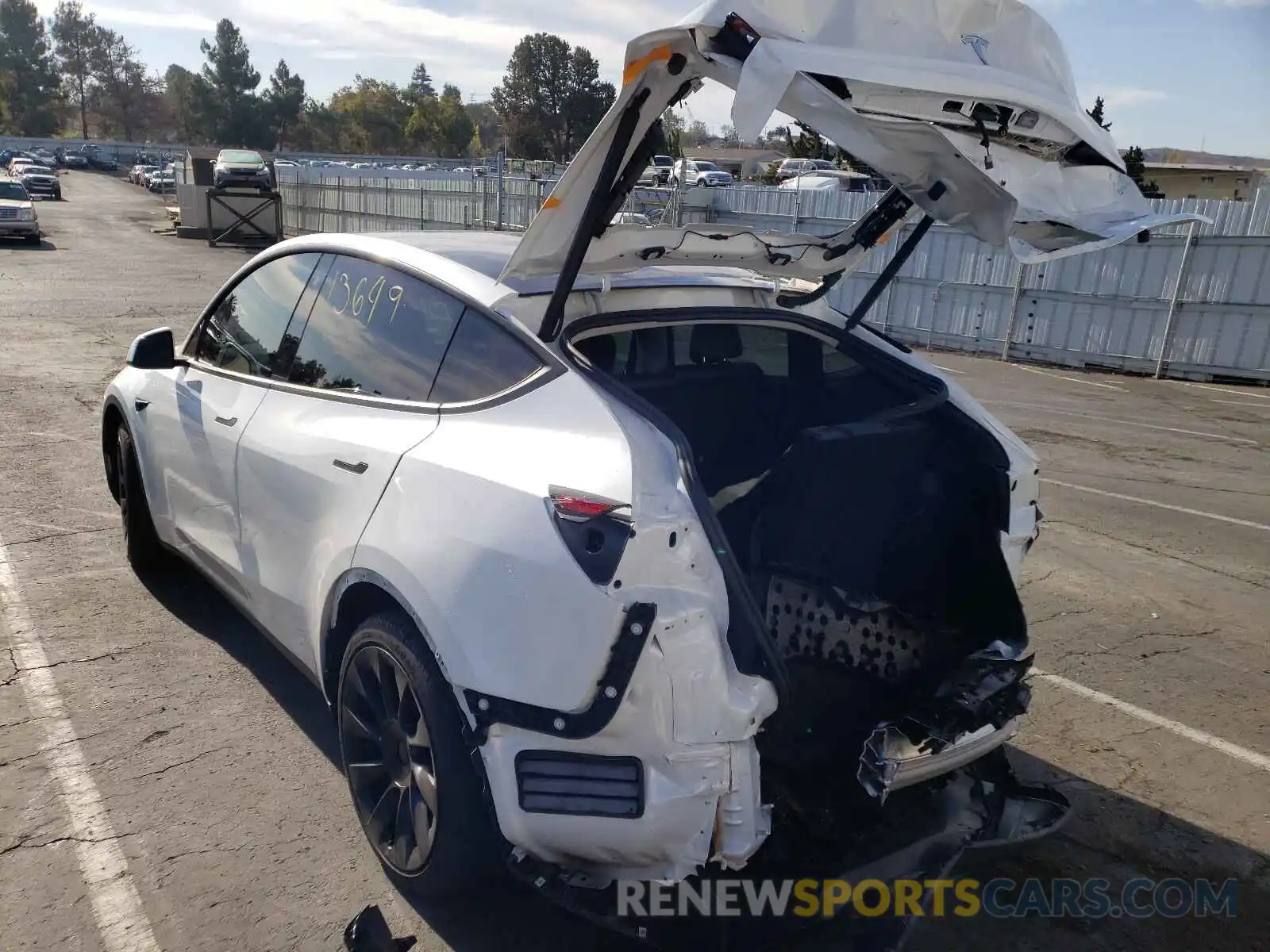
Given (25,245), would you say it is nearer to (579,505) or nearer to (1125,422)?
(1125,422)

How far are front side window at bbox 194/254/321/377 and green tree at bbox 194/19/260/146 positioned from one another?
99783mm

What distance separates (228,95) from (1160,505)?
101655mm

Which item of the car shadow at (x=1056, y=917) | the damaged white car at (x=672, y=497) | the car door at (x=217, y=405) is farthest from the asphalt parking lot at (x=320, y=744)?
the car door at (x=217, y=405)

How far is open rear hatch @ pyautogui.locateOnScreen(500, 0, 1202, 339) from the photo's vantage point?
6.50 feet

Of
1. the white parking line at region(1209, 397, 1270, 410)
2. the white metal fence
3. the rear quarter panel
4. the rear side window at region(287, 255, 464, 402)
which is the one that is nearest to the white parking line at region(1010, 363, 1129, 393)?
the white metal fence

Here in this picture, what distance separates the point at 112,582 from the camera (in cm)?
479

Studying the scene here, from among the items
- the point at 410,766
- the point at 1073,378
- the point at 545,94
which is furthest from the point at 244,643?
the point at 545,94

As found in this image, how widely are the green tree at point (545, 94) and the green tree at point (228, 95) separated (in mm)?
30165

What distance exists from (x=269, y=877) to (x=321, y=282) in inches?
77.7

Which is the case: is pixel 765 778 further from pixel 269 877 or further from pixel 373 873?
pixel 269 877

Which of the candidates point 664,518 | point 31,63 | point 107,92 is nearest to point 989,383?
point 664,518

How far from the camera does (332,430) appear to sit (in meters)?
2.97

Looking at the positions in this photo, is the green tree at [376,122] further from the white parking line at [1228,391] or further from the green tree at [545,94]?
the white parking line at [1228,391]

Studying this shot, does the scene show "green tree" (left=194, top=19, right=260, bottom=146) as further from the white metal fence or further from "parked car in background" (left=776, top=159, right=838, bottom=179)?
the white metal fence
